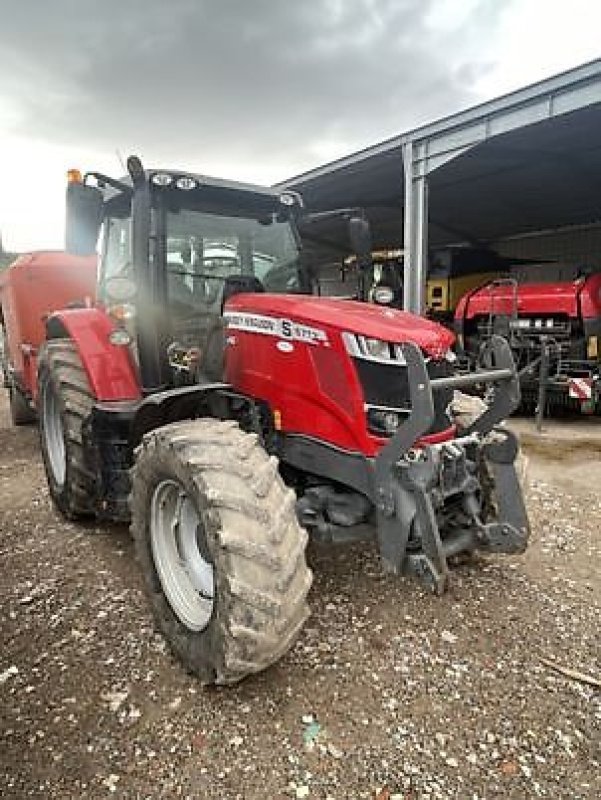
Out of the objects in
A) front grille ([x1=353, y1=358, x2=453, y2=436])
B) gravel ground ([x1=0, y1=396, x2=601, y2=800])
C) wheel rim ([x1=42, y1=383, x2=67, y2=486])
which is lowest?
gravel ground ([x1=0, y1=396, x2=601, y2=800])

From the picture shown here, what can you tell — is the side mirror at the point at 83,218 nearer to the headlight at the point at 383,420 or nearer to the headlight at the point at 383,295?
the headlight at the point at 383,295

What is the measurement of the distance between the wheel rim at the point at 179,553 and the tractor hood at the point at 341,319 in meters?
0.89

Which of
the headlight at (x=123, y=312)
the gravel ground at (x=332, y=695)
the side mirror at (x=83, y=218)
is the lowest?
the gravel ground at (x=332, y=695)

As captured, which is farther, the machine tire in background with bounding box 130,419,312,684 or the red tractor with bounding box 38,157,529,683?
the red tractor with bounding box 38,157,529,683

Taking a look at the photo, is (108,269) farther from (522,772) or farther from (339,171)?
(339,171)

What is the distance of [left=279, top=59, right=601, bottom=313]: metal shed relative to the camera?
6316 mm

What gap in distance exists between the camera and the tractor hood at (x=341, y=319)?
8.39 feet

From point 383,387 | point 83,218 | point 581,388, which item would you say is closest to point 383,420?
point 383,387

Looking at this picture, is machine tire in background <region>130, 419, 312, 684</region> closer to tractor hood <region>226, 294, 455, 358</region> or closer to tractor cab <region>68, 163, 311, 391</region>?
tractor hood <region>226, 294, 455, 358</region>

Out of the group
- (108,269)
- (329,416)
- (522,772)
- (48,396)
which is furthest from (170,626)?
(108,269)

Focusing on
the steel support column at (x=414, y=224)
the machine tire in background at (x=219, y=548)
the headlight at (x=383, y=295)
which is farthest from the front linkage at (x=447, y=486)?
the steel support column at (x=414, y=224)

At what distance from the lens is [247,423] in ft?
9.68

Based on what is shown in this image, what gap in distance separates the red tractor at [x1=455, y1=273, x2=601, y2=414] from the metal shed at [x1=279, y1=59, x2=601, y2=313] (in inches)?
53.6

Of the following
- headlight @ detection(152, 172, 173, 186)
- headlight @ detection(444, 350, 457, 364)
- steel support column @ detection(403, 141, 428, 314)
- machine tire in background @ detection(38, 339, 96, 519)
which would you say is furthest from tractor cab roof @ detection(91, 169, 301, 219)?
steel support column @ detection(403, 141, 428, 314)
